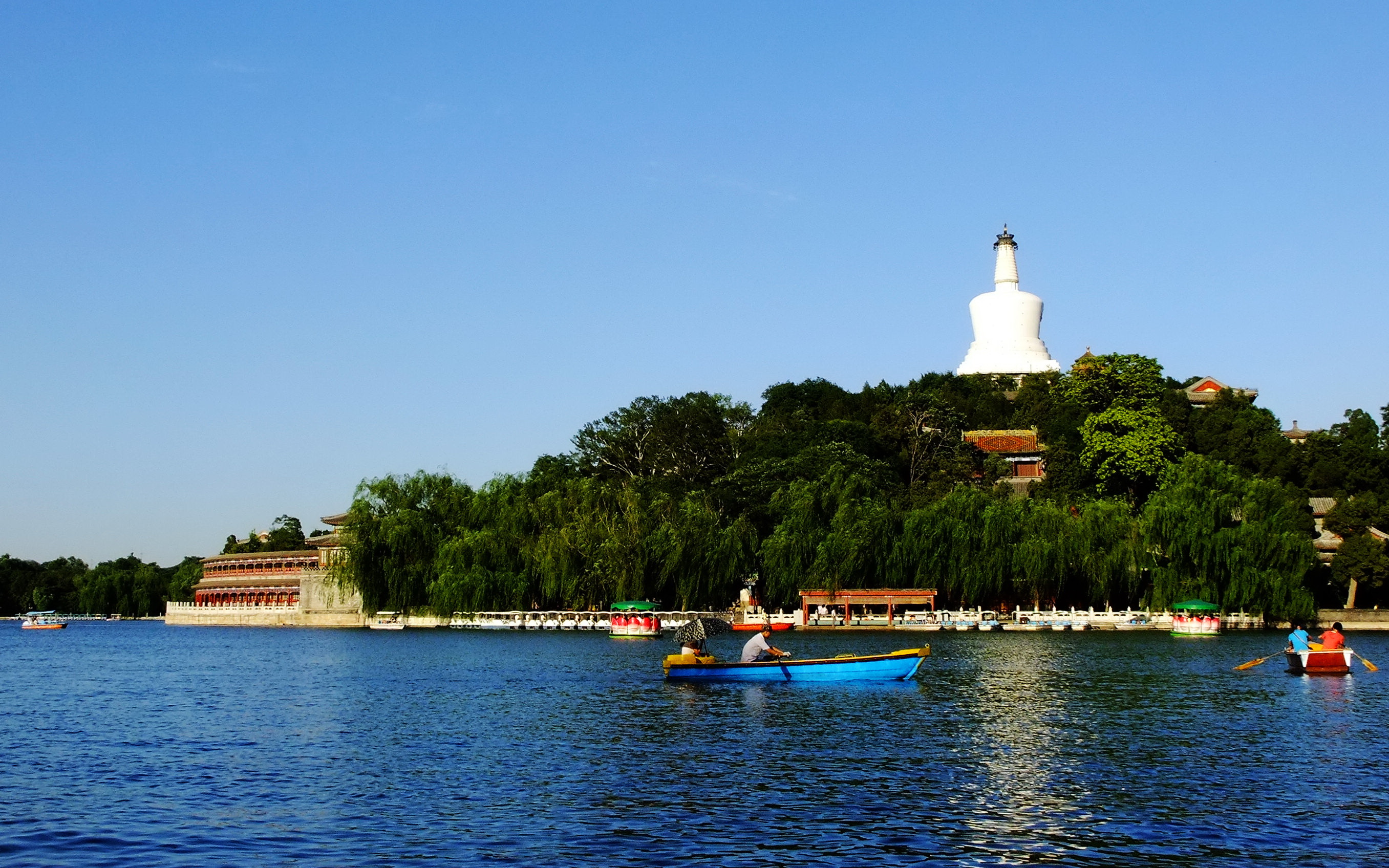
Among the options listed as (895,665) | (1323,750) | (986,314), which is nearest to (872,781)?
(1323,750)

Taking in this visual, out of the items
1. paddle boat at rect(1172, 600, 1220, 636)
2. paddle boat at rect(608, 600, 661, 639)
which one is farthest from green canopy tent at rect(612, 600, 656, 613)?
paddle boat at rect(1172, 600, 1220, 636)

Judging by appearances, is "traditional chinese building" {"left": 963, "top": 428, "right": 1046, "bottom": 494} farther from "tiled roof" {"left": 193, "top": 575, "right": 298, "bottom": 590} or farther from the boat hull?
the boat hull

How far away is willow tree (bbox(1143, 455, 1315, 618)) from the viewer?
50.3 m

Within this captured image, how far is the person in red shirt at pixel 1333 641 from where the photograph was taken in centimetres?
3128

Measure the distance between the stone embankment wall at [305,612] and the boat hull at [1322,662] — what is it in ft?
141

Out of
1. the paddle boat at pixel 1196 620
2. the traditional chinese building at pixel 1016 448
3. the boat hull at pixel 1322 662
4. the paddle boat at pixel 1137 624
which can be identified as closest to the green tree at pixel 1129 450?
the paddle boat at pixel 1137 624

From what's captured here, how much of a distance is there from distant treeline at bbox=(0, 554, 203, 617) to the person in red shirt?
80992 mm

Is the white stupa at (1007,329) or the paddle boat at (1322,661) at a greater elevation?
the white stupa at (1007,329)

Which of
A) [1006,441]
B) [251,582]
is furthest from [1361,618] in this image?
[251,582]

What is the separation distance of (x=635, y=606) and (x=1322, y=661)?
27.6 metres

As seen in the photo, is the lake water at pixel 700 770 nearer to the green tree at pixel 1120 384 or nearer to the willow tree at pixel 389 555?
the willow tree at pixel 389 555

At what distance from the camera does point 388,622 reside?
62.5 m

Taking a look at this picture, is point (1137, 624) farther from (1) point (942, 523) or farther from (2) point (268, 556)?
(2) point (268, 556)

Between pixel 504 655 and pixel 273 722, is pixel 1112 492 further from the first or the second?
pixel 273 722
